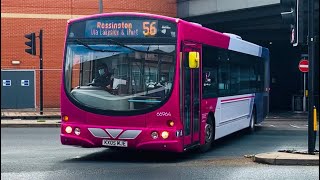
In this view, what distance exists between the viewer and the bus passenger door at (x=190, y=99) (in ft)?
39.8

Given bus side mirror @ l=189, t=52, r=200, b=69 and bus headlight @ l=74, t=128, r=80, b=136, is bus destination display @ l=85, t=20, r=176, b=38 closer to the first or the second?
bus side mirror @ l=189, t=52, r=200, b=69

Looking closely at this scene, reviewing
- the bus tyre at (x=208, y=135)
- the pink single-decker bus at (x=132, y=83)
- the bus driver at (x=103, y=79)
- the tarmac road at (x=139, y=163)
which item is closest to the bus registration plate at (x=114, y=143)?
the pink single-decker bus at (x=132, y=83)

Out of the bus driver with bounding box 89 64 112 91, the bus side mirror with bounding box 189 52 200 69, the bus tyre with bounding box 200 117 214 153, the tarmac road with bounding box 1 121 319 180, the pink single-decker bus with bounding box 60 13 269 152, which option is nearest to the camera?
the tarmac road with bounding box 1 121 319 180

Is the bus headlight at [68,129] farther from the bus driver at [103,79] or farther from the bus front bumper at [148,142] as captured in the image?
the bus driver at [103,79]

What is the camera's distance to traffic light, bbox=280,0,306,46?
12.1 metres

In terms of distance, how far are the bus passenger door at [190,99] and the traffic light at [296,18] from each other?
2007 millimetres

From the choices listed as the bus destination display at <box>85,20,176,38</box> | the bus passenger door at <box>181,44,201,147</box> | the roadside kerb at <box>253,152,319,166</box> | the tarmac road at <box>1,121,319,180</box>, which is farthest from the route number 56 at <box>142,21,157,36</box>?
the roadside kerb at <box>253,152,319,166</box>

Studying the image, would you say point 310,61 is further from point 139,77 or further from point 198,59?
point 139,77

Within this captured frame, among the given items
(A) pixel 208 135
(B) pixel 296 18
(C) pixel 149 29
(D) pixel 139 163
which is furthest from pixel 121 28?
(B) pixel 296 18

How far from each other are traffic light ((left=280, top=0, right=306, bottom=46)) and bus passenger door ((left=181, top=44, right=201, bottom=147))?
201cm

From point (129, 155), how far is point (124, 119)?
5.97ft

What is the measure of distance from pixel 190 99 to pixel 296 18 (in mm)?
2680

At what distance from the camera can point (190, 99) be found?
12.4 m

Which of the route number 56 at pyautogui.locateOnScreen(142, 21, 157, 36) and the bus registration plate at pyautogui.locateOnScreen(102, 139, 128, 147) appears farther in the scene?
the route number 56 at pyautogui.locateOnScreen(142, 21, 157, 36)
